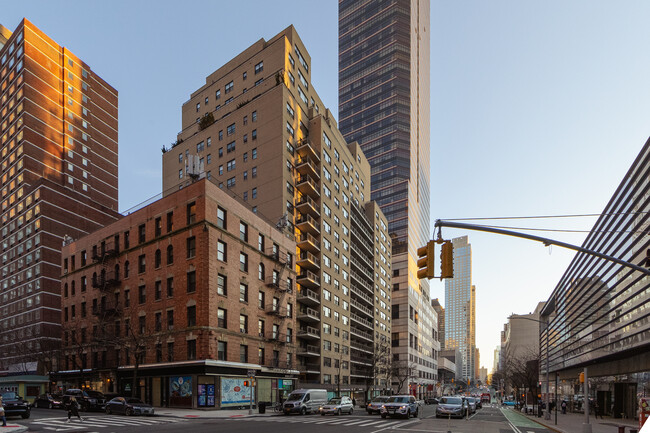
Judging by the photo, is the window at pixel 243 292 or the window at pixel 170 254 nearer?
the window at pixel 170 254

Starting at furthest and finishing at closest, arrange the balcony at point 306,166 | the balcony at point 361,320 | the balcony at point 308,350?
the balcony at point 361,320 → the balcony at point 306,166 → the balcony at point 308,350

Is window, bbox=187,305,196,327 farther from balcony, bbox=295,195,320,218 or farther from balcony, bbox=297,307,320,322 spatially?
balcony, bbox=295,195,320,218

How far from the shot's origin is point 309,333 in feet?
214

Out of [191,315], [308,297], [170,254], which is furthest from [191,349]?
[308,297]

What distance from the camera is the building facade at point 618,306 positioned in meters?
29.9

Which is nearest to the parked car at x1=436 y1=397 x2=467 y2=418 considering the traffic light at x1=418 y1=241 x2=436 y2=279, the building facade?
the building facade

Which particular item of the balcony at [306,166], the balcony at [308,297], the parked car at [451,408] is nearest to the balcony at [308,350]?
the balcony at [308,297]

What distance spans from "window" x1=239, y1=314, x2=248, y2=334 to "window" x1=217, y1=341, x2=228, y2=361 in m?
3.15

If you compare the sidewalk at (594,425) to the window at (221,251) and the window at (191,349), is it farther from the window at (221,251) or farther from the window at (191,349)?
the window at (221,251)

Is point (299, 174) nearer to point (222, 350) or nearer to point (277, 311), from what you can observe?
point (277, 311)

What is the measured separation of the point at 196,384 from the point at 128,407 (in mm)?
7544

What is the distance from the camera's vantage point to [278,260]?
5541 cm

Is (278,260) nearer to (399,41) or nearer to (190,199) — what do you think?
(190,199)

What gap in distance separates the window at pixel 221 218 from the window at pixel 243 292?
6.42 m
